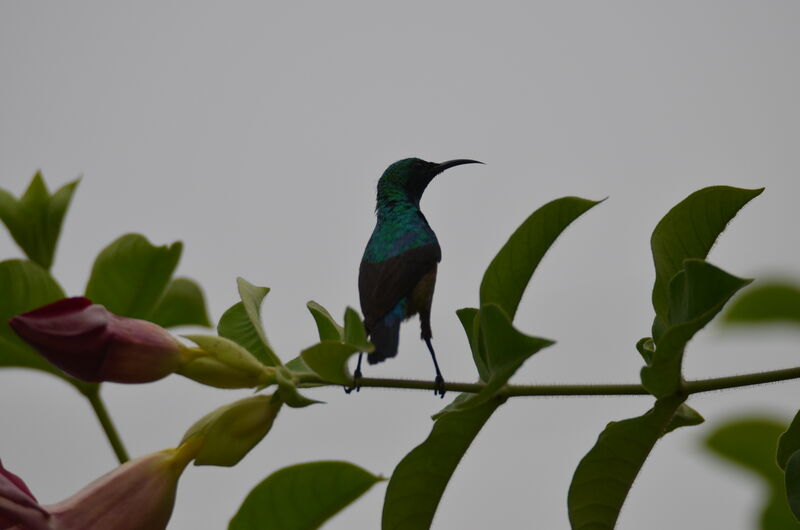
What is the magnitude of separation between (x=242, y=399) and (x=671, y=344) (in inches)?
25.6

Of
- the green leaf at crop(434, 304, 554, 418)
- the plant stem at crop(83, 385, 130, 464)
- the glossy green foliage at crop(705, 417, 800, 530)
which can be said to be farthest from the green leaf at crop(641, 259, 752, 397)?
the glossy green foliage at crop(705, 417, 800, 530)

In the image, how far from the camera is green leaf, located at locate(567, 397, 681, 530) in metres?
1.71

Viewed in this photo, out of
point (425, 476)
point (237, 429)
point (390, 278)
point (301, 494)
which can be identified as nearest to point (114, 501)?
point (237, 429)

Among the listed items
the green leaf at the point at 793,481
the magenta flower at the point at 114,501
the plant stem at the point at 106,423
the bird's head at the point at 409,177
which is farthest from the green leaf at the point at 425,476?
the bird's head at the point at 409,177

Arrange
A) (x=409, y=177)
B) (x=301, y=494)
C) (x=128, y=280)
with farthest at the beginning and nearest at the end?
(x=409, y=177) → (x=128, y=280) → (x=301, y=494)

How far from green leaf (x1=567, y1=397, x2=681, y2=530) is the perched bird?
15.0 inches

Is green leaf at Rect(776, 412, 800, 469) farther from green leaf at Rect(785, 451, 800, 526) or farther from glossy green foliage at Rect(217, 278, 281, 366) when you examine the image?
glossy green foliage at Rect(217, 278, 281, 366)

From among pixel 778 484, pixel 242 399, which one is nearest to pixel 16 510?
pixel 242 399

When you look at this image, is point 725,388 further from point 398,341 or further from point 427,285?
point 427,285

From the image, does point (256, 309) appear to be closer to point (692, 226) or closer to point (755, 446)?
point (692, 226)

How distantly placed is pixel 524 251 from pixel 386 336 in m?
0.51

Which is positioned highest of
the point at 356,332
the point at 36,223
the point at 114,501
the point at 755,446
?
the point at 36,223

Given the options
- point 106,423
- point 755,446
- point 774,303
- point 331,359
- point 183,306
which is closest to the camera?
point 331,359

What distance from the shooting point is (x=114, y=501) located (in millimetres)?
1451
